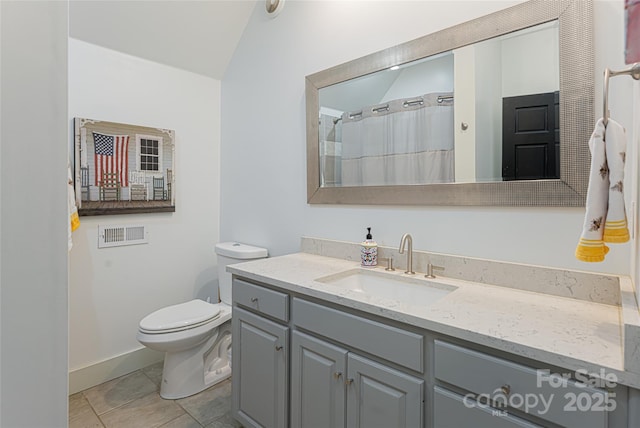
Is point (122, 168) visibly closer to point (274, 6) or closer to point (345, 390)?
point (274, 6)

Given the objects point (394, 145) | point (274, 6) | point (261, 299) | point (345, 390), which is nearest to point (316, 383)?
point (345, 390)

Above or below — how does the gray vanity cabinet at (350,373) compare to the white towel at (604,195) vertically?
below

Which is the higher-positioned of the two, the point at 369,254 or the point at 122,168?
the point at 122,168

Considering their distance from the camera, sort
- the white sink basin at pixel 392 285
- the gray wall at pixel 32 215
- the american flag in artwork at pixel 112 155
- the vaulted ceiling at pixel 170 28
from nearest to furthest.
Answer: the gray wall at pixel 32 215, the white sink basin at pixel 392 285, the vaulted ceiling at pixel 170 28, the american flag in artwork at pixel 112 155

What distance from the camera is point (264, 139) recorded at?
8.07 ft

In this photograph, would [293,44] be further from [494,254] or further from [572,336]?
[572,336]

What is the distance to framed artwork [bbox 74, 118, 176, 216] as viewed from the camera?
2.12m

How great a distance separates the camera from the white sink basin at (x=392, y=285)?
4.82 ft

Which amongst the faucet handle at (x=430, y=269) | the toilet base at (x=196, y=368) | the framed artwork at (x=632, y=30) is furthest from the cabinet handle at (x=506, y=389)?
the toilet base at (x=196, y=368)

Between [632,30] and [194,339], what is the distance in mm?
2236

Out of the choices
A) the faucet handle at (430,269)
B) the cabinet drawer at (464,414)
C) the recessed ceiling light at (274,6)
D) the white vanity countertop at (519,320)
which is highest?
the recessed ceiling light at (274,6)

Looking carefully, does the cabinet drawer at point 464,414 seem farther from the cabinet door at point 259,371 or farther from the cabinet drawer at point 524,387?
the cabinet door at point 259,371

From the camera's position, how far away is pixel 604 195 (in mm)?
883

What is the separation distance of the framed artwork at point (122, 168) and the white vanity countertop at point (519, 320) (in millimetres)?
1402
